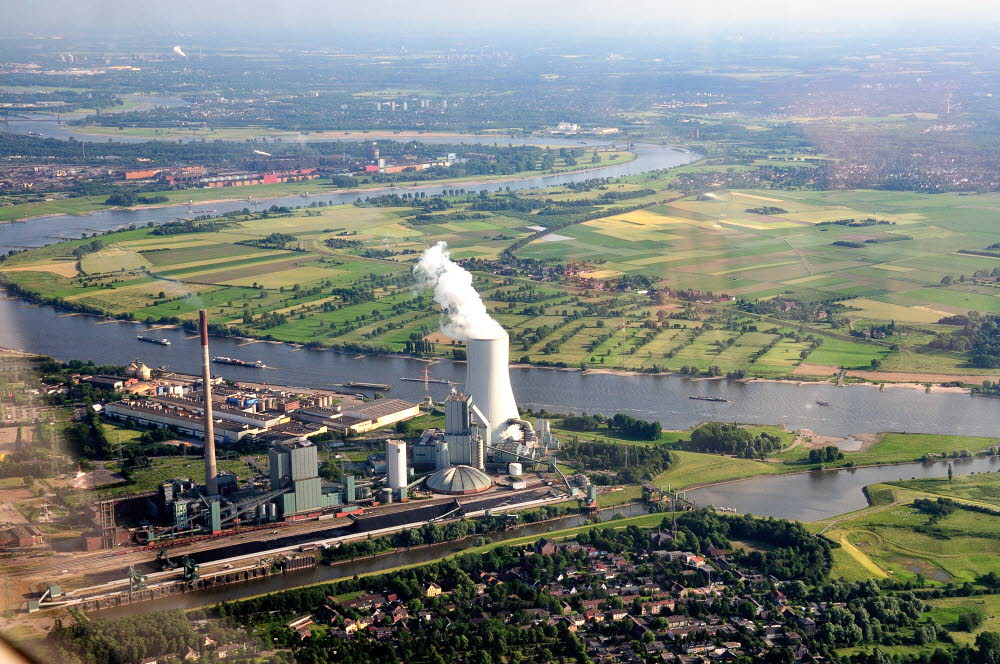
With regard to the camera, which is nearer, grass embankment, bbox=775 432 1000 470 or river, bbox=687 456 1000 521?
river, bbox=687 456 1000 521

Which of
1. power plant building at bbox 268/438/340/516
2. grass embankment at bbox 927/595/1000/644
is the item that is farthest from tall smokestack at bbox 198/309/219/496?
grass embankment at bbox 927/595/1000/644

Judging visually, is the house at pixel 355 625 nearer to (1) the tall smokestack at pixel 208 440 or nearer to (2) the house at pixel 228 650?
(2) the house at pixel 228 650

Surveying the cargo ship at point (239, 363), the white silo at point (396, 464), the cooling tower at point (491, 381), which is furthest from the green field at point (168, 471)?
the cargo ship at point (239, 363)

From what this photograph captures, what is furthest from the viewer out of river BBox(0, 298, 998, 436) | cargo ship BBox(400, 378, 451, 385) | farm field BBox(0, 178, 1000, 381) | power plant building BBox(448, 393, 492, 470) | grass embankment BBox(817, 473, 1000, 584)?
farm field BBox(0, 178, 1000, 381)

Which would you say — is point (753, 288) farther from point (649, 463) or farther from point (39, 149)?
point (39, 149)

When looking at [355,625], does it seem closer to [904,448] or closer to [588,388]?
[904,448]

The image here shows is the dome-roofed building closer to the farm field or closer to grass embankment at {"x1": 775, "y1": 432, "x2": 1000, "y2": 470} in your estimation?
grass embankment at {"x1": 775, "y1": 432, "x2": 1000, "y2": 470}
